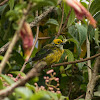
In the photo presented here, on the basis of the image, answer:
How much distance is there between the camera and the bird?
89.9 inches

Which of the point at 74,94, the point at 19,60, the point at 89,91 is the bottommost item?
the point at 74,94

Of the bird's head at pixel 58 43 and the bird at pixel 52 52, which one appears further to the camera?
the bird's head at pixel 58 43

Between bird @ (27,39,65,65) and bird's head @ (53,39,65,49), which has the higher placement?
bird's head @ (53,39,65,49)

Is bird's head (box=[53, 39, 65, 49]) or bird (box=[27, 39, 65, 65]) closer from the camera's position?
bird (box=[27, 39, 65, 65])

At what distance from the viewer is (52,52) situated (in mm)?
2479

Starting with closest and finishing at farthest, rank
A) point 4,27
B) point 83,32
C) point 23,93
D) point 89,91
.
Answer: point 23,93 → point 89,91 → point 83,32 → point 4,27

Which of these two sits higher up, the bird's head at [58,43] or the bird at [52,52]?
the bird's head at [58,43]

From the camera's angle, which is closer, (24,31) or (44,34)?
(24,31)

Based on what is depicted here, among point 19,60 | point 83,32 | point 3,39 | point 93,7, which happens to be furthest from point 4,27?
point 93,7

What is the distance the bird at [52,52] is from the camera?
228cm

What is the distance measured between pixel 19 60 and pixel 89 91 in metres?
0.79

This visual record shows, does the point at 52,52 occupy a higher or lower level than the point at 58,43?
lower

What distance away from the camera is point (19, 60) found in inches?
82.2

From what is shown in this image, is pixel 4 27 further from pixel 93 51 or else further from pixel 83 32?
pixel 93 51
